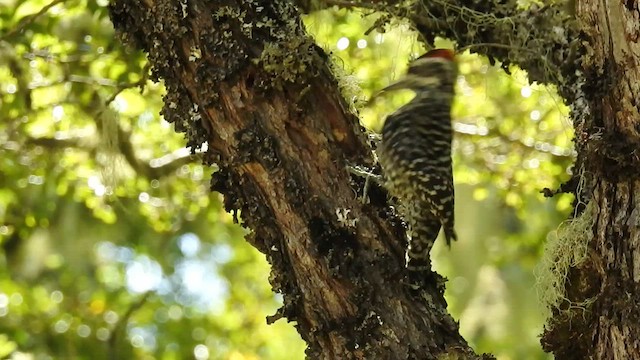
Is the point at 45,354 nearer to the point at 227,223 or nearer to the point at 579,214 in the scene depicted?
the point at 227,223

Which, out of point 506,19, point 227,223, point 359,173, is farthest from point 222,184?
point 227,223

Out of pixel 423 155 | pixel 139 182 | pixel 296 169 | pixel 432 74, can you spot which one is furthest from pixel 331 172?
pixel 139 182

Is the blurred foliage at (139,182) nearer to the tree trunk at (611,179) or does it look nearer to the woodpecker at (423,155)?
the woodpecker at (423,155)

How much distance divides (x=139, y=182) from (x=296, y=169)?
275cm

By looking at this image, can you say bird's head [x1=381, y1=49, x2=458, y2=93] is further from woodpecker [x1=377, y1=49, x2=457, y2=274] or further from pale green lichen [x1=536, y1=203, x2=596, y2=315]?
pale green lichen [x1=536, y1=203, x2=596, y2=315]

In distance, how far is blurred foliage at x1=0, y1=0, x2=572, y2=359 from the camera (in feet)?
14.1

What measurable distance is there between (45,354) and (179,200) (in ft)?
5.29

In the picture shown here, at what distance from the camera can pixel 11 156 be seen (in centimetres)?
475

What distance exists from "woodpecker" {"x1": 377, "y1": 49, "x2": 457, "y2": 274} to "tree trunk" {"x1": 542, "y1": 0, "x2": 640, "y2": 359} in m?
0.39

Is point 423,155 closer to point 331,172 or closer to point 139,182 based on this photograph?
point 331,172

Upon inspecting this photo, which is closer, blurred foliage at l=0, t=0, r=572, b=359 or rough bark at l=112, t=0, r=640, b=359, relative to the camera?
rough bark at l=112, t=0, r=640, b=359

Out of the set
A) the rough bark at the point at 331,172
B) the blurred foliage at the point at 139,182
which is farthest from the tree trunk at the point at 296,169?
the blurred foliage at the point at 139,182

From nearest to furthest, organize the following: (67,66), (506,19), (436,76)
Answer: (436,76) < (506,19) < (67,66)

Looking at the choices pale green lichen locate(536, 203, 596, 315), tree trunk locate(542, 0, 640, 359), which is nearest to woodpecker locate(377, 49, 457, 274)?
pale green lichen locate(536, 203, 596, 315)
